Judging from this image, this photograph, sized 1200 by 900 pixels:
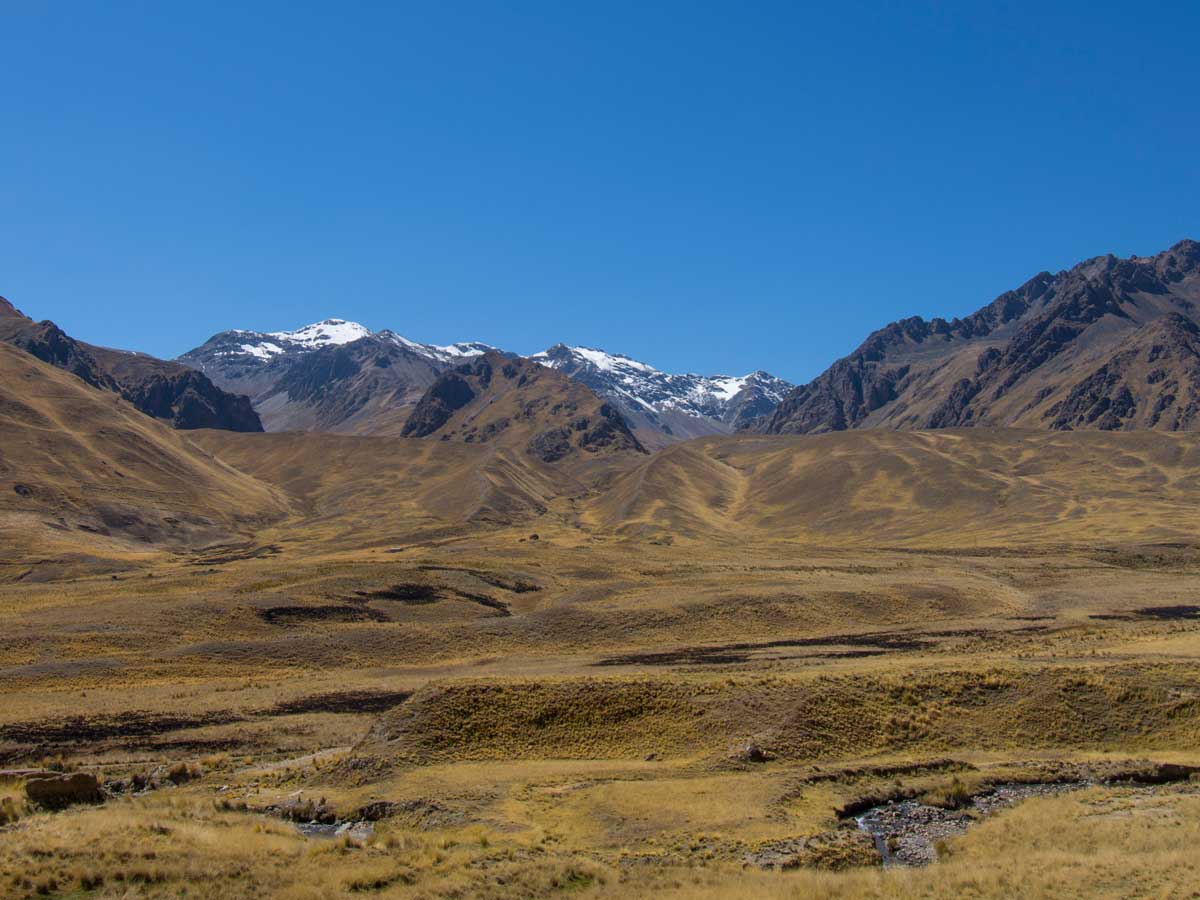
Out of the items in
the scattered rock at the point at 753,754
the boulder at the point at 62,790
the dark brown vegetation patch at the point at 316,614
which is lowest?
the dark brown vegetation patch at the point at 316,614

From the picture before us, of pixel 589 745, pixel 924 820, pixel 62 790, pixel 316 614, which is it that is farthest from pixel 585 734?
pixel 316 614

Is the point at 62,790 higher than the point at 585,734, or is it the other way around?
the point at 585,734

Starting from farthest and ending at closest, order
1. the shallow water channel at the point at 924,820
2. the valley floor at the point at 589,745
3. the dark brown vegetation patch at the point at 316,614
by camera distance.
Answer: the dark brown vegetation patch at the point at 316,614, the shallow water channel at the point at 924,820, the valley floor at the point at 589,745

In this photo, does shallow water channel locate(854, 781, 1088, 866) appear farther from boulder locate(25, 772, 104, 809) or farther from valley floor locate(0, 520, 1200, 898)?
boulder locate(25, 772, 104, 809)

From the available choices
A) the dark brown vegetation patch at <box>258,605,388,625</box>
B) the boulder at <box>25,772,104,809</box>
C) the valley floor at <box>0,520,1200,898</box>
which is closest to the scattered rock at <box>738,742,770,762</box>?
the valley floor at <box>0,520,1200,898</box>

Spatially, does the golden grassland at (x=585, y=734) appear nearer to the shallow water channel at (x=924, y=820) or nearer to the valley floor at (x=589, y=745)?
the valley floor at (x=589, y=745)

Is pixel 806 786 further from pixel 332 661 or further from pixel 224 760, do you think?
pixel 332 661

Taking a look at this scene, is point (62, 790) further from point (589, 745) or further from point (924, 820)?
point (924, 820)

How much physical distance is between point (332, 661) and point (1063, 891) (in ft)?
205

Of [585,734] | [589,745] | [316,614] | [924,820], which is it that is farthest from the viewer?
[316,614]

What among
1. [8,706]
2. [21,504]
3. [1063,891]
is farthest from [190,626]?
[21,504]

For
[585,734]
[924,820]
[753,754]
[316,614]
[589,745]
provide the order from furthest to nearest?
[316,614] < [585,734] < [589,745] < [753,754] < [924,820]

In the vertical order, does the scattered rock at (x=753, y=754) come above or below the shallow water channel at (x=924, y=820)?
above

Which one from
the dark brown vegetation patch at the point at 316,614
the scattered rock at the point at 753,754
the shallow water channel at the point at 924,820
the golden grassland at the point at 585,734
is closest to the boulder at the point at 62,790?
the golden grassland at the point at 585,734
